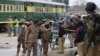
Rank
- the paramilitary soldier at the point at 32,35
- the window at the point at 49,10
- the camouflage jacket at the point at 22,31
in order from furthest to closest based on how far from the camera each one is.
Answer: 1. the window at the point at 49,10
2. the camouflage jacket at the point at 22,31
3. the paramilitary soldier at the point at 32,35

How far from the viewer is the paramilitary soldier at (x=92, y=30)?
25.2 feet

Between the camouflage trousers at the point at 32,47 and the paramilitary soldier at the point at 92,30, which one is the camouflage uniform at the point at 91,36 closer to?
the paramilitary soldier at the point at 92,30

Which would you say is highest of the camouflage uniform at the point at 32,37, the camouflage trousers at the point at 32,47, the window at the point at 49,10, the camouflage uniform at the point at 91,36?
the camouflage uniform at the point at 91,36

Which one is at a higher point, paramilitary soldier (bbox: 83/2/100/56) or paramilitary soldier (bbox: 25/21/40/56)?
paramilitary soldier (bbox: 83/2/100/56)

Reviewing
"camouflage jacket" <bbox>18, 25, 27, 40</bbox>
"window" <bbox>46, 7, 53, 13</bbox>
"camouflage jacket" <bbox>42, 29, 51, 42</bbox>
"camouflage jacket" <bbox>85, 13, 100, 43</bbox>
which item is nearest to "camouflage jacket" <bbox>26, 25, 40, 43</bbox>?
"camouflage jacket" <bbox>42, 29, 51, 42</bbox>

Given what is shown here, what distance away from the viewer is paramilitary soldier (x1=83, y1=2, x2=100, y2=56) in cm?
767

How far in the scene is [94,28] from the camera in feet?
25.3

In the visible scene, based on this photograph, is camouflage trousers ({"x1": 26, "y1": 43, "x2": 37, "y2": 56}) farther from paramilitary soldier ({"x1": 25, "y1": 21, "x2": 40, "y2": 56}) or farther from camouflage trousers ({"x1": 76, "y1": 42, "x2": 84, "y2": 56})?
camouflage trousers ({"x1": 76, "y1": 42, "x2": 84, "y2": 56})

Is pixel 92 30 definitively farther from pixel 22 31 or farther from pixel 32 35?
pixel 22 31

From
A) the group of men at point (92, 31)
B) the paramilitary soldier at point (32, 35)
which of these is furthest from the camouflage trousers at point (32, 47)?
the group of men at point (92, 31)

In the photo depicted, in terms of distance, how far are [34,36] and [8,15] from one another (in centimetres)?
2430

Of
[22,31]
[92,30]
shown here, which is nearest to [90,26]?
[92,30]

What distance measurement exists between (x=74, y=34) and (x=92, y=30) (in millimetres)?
8583

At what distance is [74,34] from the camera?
53.3 feet
